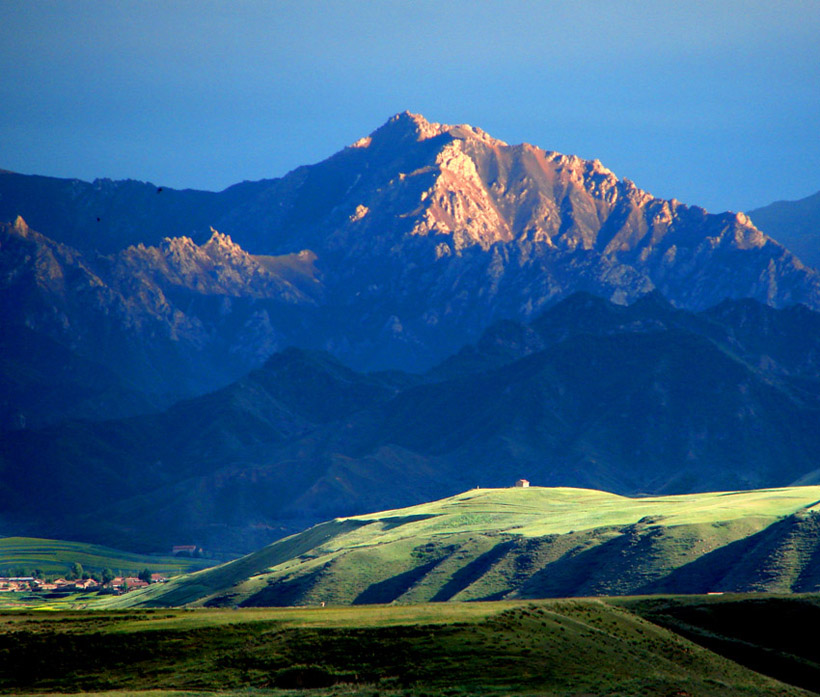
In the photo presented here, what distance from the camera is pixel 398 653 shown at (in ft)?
336

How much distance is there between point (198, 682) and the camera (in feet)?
326

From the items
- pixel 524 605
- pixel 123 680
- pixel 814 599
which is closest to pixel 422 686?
pixel 123 680

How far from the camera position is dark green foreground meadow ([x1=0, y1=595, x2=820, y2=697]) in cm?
9775

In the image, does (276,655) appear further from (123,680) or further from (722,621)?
(722,621)

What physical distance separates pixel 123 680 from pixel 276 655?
11.6 metres

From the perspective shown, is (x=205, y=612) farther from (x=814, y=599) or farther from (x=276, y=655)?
(x=814, y=599)

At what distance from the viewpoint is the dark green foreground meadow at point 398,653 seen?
97.8m

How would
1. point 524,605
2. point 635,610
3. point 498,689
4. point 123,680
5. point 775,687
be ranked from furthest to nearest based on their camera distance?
point 635,610 < point 524,605 < point 775,687 < point 123,680 < point 498,689

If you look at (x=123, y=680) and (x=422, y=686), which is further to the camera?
(x=123, y=680)

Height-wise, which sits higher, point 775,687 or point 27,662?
point 27,662

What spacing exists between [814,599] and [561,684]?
5513cm

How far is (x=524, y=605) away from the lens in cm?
12525

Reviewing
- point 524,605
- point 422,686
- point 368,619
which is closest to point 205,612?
point 368,619

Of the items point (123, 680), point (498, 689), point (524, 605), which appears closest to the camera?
point (498, 689)
